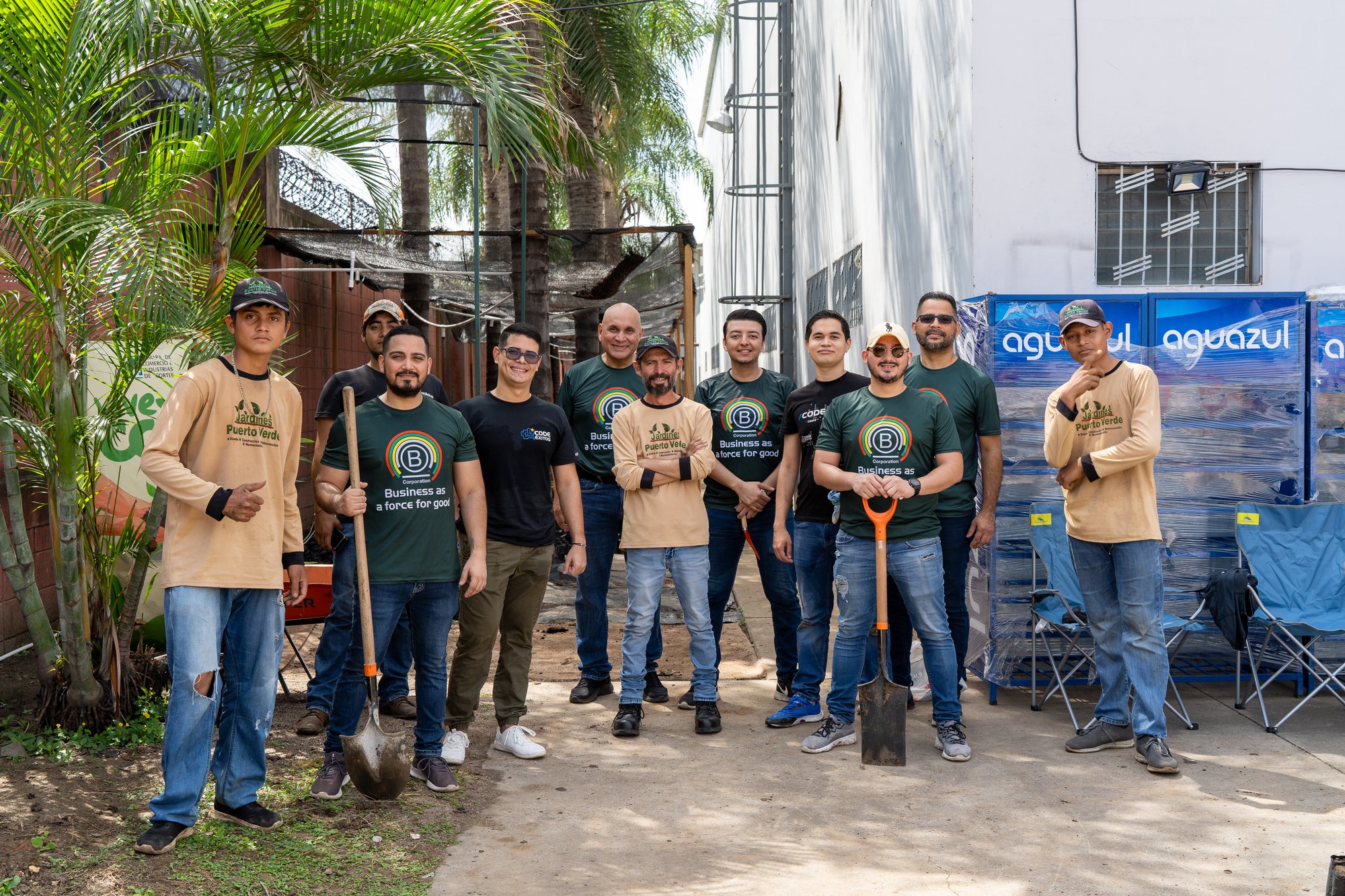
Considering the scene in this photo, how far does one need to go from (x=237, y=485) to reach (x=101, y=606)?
171cm

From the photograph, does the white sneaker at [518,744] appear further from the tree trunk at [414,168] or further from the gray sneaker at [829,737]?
the tree trunk at [414,168]

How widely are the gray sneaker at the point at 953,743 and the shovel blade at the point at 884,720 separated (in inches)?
8.6

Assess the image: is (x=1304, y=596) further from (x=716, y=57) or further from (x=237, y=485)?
(x=716, y=57)

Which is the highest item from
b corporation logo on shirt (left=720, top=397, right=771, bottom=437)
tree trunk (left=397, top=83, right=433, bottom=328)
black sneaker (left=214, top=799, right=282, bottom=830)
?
tree trunk (left=397, top=83, right=433, bottom=328)

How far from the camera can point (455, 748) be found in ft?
16.4

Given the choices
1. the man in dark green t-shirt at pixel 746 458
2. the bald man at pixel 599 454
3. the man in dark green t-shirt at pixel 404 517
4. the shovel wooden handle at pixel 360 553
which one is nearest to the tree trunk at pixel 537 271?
the bald man at pixel 599 454

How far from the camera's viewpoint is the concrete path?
12.6 feet

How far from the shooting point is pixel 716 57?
76.9 ft

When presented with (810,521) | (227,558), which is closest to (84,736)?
(227,558)

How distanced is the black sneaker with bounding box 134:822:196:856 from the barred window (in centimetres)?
551

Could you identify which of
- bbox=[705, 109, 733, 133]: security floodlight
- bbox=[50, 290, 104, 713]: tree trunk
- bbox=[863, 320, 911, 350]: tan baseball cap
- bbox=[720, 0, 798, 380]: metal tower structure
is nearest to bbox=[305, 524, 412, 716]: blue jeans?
bbox=[50, 290, 104, 713]: tree trunk

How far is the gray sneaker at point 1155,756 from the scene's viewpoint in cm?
483

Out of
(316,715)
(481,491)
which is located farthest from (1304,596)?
(316,715)

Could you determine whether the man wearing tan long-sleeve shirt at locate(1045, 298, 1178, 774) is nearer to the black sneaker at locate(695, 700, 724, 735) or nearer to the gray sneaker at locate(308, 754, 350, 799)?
the black sneaker at locate(695, 700, 724, 735)
